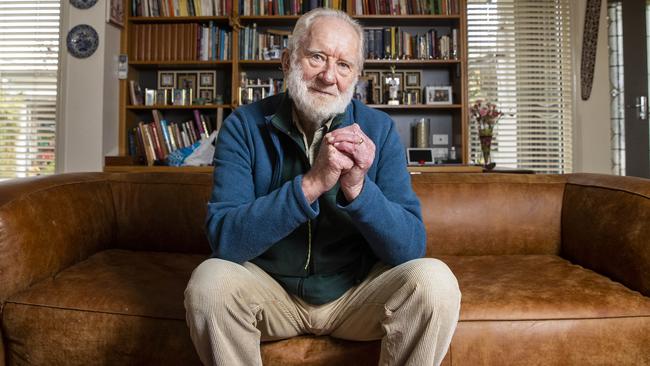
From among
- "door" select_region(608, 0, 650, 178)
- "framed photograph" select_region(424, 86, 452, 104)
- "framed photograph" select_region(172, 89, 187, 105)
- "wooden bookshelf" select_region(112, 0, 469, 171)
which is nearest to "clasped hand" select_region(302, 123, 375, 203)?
"wooden bookshelf" select_region(112, 0, 469, 171)

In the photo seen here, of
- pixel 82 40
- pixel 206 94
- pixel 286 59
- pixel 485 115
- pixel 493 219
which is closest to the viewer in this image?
pixel 286 59

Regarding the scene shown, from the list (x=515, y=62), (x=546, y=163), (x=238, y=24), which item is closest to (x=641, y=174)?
(x=546, y=163)

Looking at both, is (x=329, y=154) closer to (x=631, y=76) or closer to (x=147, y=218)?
(x=147, y=218)

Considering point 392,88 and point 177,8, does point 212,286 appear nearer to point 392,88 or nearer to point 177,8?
point 392,88

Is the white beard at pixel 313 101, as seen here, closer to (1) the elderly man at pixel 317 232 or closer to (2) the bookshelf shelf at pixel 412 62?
(1) the elderly man at pixel 317 232

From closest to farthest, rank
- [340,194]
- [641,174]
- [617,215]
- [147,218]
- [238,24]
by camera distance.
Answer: [340,194] < [617,215] < [147,218] < [238,24] < [641,174]

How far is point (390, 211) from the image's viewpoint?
1109 mm

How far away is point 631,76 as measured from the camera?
12.9 feet

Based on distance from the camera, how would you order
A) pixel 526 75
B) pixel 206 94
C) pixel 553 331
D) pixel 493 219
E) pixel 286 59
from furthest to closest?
pixel 526 75 → pixel 206 94 → pixel 493 219 → pixel 286 59 → pixel 553 331

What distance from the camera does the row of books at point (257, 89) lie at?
3695 mm

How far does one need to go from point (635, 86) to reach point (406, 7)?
1.96 m

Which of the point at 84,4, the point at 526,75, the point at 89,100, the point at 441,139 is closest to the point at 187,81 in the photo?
the point at 89,100

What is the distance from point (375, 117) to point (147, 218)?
0.97 metres

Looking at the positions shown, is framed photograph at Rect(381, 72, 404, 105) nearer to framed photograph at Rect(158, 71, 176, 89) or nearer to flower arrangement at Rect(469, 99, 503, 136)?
flower arrangement at Rect(469, 99, 503, 136)
